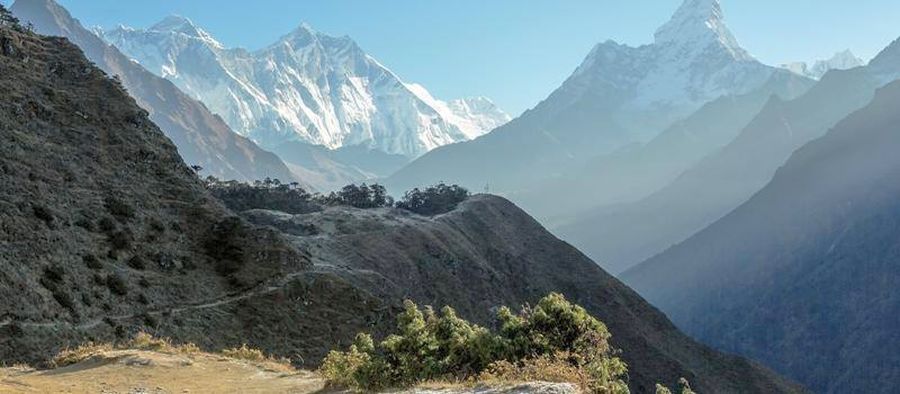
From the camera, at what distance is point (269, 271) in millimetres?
75875

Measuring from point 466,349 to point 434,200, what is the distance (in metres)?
153

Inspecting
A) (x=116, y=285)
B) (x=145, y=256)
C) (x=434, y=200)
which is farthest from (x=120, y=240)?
(x=434, y=200)

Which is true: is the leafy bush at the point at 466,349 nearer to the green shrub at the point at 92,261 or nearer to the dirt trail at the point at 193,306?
the dirt trail at the point at 193,306

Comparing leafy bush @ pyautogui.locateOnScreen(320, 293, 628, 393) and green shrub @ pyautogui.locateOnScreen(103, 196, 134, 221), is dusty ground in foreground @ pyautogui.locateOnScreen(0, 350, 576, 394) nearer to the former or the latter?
leafy bush @ pyautogui.locateOnScreen(320, 293, 628, 393)

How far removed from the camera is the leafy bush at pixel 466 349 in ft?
77.3

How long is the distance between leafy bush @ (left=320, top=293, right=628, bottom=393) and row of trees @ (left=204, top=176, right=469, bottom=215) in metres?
123

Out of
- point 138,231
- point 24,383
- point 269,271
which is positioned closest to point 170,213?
point 138,231

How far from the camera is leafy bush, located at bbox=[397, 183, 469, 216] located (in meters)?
171

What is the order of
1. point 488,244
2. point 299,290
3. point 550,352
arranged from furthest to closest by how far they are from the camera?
point 488,244 → point 299,290 → point 550,352

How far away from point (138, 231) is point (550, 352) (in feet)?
187

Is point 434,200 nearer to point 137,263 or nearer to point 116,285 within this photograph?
point 137,263

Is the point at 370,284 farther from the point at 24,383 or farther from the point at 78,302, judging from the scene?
the point at 24,383

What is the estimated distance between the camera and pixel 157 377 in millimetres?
28672

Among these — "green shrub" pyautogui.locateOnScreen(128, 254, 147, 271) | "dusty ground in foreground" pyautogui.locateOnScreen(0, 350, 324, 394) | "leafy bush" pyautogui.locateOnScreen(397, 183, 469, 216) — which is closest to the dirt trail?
"green shrub" pyautogui.locateOnScreen(128, 254, 147, 271)
